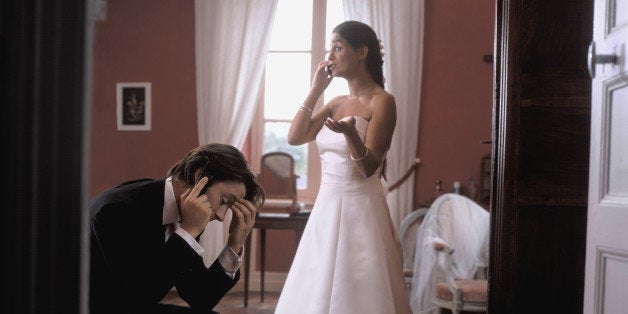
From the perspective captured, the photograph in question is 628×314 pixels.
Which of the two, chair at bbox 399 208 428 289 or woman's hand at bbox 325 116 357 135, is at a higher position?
woman's hand at bbox 325 116 357 135

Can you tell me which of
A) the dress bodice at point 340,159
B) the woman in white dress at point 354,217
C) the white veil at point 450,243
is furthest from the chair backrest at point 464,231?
Answer: the dress bodice at point 340,159

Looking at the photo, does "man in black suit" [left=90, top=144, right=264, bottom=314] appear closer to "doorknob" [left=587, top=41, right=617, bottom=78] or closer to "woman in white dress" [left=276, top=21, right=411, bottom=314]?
"woman in white dress" [left=276, top=21, right=411, bottom=314]

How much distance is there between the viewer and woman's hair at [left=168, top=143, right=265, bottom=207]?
1805mm

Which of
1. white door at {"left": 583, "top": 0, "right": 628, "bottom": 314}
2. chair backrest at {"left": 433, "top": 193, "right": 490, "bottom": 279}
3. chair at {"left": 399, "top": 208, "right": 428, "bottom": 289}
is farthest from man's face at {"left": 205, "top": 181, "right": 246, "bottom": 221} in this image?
chair at {"left": 399, "top": 208, "right": 428, "bottom": 289}

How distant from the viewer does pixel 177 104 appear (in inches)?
236

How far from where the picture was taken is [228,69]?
5.82m

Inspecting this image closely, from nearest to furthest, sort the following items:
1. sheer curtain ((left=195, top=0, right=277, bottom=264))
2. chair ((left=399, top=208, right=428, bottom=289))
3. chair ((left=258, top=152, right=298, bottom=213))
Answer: chair ((left=399, top=208, right=428, bottom=289)), chair ((left=258, top=152, right=298, bottom=213)), sheer curtain ((left=195, top=0, right=277, bottom=264))

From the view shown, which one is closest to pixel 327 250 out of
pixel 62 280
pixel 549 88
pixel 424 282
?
pixel 549 88

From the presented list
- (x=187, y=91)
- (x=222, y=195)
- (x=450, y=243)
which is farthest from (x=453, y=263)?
(x=187, y=91)

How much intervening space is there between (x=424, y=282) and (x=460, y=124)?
191 centimetres

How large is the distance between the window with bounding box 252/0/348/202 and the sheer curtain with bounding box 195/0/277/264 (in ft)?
0.87

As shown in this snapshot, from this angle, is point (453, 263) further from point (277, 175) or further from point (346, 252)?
point (277, 175)

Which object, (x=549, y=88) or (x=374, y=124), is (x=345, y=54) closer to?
(x=374, y=124)

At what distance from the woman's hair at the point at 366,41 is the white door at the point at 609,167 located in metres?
1.05
